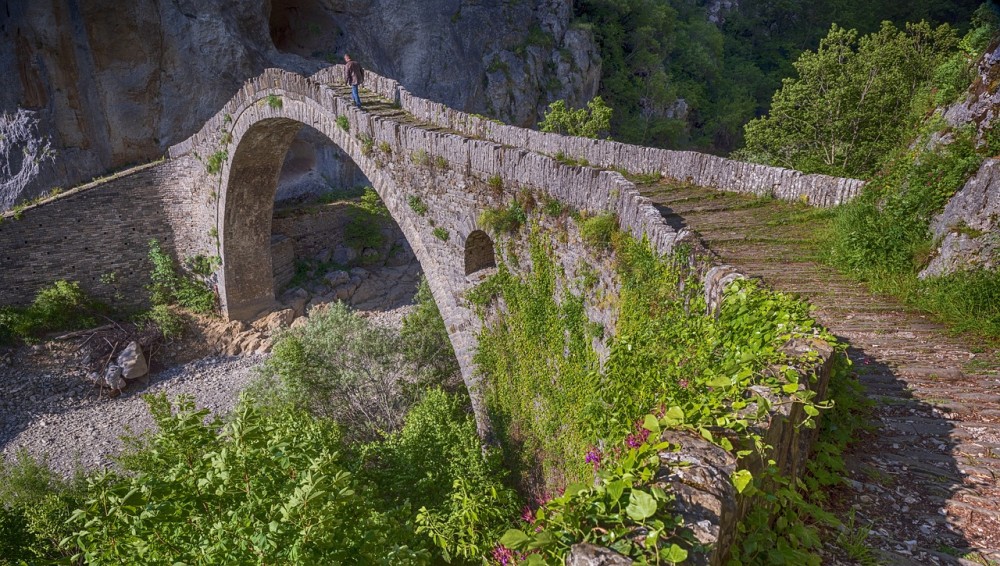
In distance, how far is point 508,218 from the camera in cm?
834

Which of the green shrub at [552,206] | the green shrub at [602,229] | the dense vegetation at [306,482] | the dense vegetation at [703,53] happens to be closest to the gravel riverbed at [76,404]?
the dense vegetation at [306,482]

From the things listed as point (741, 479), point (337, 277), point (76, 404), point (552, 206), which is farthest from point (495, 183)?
point (76, 404)

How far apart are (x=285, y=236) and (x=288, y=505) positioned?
18532mm

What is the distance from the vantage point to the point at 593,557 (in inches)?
75.9

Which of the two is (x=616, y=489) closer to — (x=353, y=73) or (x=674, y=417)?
(x=674, y=417)

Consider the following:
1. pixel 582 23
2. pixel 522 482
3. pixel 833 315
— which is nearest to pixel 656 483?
pixel 833 315

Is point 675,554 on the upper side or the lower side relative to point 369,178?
lower

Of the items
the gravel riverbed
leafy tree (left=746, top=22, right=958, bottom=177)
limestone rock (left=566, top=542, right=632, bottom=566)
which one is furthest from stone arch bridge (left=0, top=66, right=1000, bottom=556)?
leafy tree (left=746, top=22, right=958, bottom=177)

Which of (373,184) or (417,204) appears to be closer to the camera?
(417,204)

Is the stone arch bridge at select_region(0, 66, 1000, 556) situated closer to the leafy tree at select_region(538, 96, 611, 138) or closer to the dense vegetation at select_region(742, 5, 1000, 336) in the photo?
the dense vegetation at select_region(742, 5, 1000, 336)

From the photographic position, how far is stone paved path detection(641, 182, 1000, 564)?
301cm

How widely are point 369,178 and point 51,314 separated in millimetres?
12141

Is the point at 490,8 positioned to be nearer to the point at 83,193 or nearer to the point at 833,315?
the point at 83,193

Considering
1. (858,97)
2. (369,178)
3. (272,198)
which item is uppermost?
(858,97)
